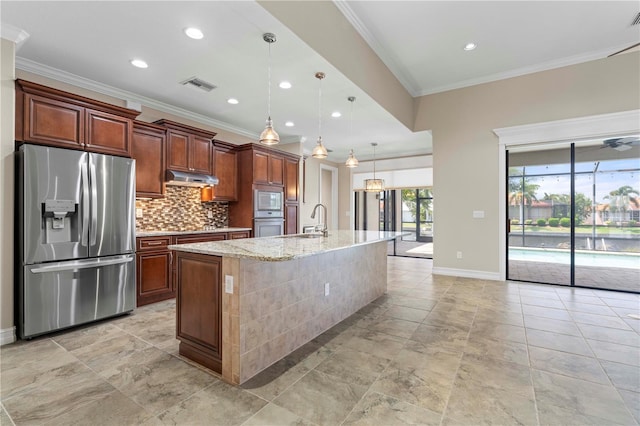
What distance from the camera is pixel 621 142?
15.1 ft

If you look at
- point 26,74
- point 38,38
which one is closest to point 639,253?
point 38,38

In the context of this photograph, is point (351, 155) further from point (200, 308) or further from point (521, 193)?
point (521, 193)

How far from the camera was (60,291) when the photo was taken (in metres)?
2.94

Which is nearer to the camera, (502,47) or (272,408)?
(272,408)

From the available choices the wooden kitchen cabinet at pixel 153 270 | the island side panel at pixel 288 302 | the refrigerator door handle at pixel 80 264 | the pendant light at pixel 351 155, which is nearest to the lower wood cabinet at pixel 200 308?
the island side panel at pixel 288 302

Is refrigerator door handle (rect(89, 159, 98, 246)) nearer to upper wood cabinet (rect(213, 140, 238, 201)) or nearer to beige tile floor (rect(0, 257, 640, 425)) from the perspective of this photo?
beige tile floor (rect(0, 257, 640, 425))

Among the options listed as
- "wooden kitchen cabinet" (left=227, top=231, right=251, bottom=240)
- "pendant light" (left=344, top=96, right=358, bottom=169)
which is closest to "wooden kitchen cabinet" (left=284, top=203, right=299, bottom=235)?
"wooden kitchen cabinet" (left=227, top=231, right=251, bottom=240)

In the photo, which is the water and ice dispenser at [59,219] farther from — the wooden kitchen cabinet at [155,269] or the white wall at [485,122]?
the white wall at [485,122]

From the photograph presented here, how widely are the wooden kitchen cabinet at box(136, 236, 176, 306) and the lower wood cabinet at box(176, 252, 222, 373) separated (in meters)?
1.70

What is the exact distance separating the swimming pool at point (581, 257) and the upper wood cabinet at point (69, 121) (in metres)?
6.34

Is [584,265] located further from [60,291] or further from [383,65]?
[60,291]

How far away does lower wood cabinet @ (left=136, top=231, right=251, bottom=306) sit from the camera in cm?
379

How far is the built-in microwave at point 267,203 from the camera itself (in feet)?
18.4

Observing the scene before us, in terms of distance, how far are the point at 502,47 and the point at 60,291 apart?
6.27 meters
